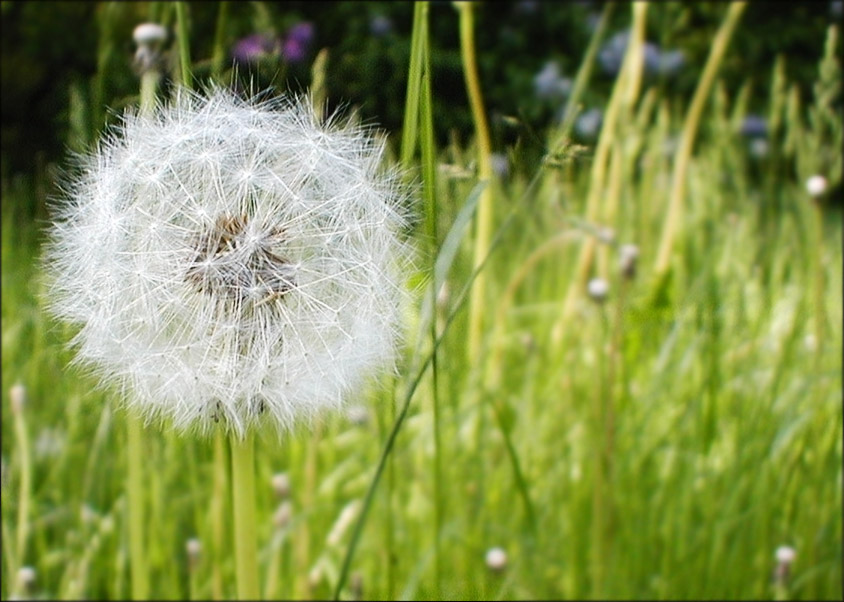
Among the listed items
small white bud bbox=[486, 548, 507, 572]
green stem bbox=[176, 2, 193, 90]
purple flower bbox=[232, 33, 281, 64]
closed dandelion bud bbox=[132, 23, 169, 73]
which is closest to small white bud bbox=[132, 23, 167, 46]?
closed dandelion bud bbox=[132, 23, 169, 73]

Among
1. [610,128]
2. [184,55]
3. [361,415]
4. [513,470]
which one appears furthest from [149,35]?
[610,128]

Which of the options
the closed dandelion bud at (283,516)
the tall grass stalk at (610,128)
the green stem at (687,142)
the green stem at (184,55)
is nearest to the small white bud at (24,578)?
the closed dandelion bud at (283,516)

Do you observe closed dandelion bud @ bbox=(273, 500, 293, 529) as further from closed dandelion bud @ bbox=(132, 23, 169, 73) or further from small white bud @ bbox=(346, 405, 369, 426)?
closed dandelion bud @ bbox=(132, 23, 169, 73)

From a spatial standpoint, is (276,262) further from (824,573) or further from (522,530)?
(824,573)

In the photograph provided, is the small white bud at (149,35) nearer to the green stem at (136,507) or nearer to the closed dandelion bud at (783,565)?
the green stem at (136,507)

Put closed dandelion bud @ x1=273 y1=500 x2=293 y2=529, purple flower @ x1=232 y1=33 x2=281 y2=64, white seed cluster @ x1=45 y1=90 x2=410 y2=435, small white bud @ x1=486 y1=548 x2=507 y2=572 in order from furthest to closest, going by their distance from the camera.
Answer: closed dandelion bud @ x1=273 y1=500 x2=293 y2=529
small white bud @ x1=486 y1=548 x2=507 y2=572
purple flower @ x1=232 y1=33 x2=281 y2=64
white seed cluster @ x1=45 y1=90 x2=410 y2=435

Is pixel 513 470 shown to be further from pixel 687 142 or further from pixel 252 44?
pixel 687 142
